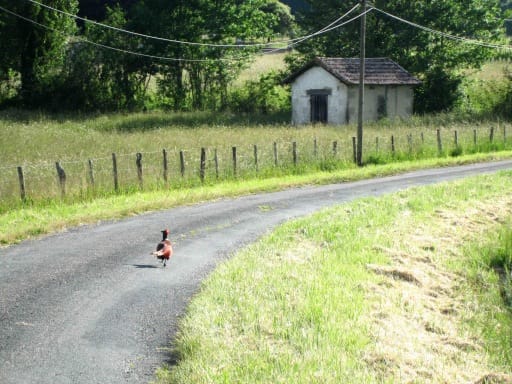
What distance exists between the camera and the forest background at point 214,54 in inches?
1686

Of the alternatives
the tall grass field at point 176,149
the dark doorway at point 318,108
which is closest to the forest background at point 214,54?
the tall grass field at point 176,149

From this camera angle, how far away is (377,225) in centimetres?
1447

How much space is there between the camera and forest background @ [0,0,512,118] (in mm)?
42812

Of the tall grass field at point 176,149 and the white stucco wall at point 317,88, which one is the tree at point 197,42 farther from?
the tall grass field at point 176,149

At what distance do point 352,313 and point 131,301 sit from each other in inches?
123

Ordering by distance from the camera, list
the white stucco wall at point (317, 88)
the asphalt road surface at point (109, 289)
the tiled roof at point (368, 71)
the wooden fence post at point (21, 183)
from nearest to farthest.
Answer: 1. the asphalt road surface at point (109, 289)
2. the wooden fence post at point (21, 183)
3. the tiled roof at point (368, 71)
4. the white stucco wall at point (317, 88)

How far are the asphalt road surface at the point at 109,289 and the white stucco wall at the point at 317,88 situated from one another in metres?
23.2

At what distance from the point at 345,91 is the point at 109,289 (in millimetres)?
31402

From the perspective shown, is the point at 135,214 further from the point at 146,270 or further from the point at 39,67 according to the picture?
the point at 39,67

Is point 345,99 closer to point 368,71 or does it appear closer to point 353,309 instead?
point 368,71

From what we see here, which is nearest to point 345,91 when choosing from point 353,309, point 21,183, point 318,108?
point 318,108

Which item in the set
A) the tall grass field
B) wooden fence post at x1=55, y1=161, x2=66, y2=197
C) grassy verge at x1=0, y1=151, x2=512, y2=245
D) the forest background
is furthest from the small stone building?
wooden fence post at x1=55, y1=161, x2=66, y2=197

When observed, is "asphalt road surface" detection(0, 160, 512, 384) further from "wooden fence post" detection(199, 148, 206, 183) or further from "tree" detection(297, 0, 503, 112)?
"tree" detection(297, 0, 503, 112)

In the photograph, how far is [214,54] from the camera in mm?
48062
